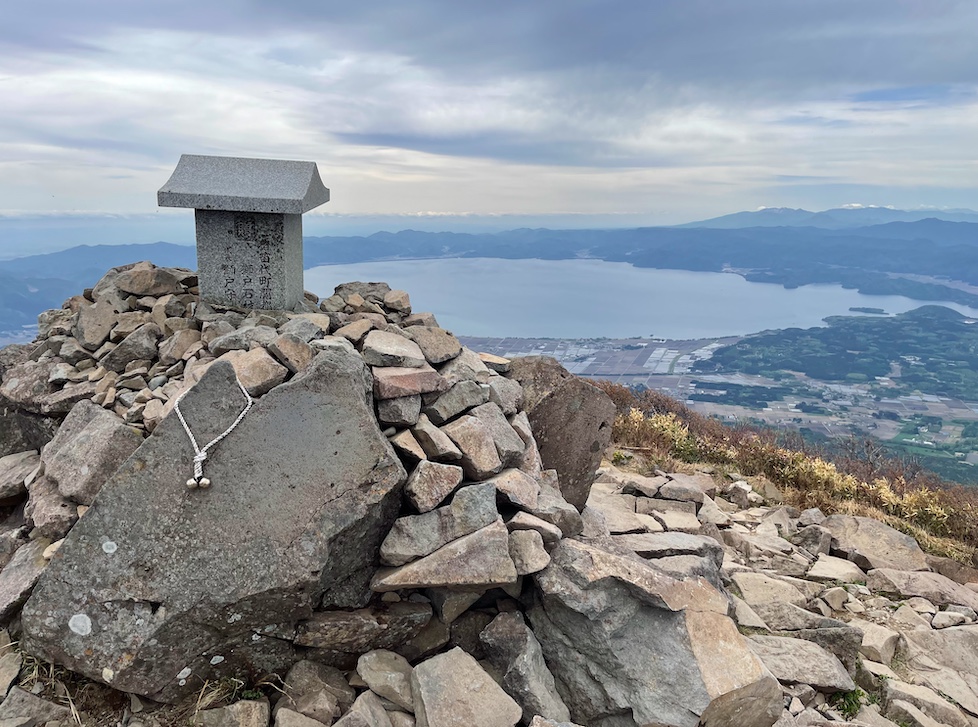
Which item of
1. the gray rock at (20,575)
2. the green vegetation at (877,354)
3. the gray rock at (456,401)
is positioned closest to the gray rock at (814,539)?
the gray rock at (456,401)

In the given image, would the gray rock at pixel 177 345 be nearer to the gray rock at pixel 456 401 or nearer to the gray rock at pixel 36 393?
the gray rock at pixel 36 393

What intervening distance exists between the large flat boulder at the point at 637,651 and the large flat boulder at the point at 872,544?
5.14m

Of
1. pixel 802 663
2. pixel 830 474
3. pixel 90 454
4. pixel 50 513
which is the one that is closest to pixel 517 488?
pixel 802 663

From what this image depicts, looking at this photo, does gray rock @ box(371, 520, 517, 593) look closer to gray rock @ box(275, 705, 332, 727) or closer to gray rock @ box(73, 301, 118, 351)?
gray rock @ box(275, 705, 332, 727)

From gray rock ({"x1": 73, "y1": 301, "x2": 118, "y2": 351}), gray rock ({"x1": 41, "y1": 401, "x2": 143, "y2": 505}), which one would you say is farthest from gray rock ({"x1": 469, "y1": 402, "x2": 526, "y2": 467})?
gray rock ({"x1": 73, "y1": 301, "x2": 118, "y2": 351})

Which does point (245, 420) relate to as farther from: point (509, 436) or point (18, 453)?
point (18, 453)

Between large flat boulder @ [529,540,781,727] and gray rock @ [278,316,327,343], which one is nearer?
large flat boulder @ [529,540,781,727]

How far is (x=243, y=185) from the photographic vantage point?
7.28 meters

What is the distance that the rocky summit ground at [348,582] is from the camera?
4145mm

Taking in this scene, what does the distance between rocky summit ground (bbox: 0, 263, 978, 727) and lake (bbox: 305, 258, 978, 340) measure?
78.8 m

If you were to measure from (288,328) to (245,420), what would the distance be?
1.79 meters

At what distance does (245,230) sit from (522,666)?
558 centimetres

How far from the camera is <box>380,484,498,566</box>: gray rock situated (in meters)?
4.51

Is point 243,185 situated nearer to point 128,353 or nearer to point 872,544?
point 128,353
